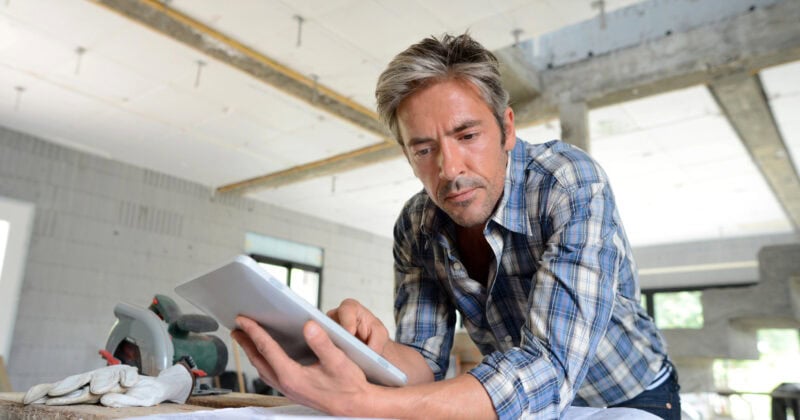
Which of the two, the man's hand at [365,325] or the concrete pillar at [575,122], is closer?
the man's hand at [365,325]

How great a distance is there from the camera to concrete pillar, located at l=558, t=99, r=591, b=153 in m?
4.58

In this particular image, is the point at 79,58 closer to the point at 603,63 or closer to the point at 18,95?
the point at 18,95

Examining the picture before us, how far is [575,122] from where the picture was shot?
15.3ft

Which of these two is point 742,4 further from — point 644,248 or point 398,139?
point 644,248

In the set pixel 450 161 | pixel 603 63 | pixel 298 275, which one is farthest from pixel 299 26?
pixel 298 275

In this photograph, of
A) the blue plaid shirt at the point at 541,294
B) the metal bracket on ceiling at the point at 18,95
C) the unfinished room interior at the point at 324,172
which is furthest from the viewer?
the metal bracket on ceiling at the point at 18,95

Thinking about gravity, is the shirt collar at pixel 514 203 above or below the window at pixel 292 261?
Result: below

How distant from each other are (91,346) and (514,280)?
20.9 feet

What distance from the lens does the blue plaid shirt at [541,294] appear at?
0.82 m

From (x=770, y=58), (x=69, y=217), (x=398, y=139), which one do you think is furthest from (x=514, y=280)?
(x=69, y=217)

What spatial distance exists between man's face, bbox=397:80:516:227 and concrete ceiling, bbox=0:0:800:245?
2.77m

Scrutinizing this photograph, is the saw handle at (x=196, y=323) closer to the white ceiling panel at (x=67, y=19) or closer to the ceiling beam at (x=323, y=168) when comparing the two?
the white ceiling panel at (x=67, y=19)

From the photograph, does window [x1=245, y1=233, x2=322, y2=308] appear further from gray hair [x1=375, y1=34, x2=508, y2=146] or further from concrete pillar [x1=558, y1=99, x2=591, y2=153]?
gray hair [x1=375, y1=34, x2=508, y2=146]

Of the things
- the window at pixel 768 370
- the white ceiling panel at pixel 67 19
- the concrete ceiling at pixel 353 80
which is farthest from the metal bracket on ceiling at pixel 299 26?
the window at pixel 768 370
